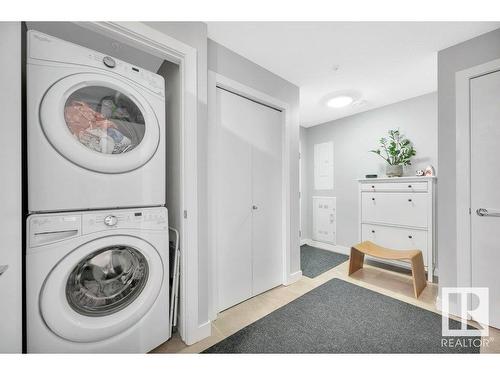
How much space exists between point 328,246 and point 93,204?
3495 millimetres

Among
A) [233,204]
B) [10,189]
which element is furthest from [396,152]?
[10,189]

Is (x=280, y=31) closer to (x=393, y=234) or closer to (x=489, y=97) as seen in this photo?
(x=489, y=97)

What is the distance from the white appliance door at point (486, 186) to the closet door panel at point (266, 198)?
5.15ft

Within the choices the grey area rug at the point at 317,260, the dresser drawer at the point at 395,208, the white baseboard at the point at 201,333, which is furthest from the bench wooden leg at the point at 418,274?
the white baseboard at the point at 201,333

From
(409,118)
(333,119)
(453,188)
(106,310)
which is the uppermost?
(333,119)

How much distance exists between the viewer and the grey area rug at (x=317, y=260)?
8.90ft

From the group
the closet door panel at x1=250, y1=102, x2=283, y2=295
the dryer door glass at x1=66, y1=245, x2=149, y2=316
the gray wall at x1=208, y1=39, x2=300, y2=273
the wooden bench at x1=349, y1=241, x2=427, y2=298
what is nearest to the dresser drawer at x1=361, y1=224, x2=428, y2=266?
the wooden bench at x1=349, y1=241, x2=427, y2=298

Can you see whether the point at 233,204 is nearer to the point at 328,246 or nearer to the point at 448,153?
the point at 448,153

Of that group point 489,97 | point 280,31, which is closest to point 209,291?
point 280,31

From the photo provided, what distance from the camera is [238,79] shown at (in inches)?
73.8

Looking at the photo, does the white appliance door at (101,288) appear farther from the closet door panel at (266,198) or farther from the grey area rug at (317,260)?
the grey area rug at (317,260)

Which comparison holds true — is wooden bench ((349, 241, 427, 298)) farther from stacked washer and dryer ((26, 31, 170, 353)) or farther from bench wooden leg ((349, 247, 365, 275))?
stacked washer and dryer ((26, 31, 170, 353))

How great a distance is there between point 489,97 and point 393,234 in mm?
1627

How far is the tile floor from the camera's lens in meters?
1.42
